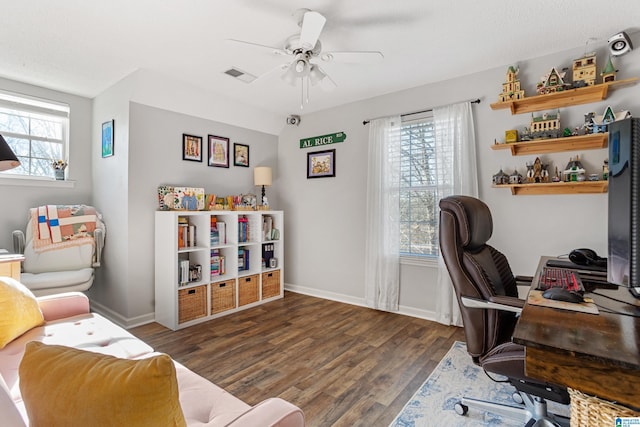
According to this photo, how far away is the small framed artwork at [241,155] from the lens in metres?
3.99

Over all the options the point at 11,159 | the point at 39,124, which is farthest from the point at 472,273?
the point at 39,124

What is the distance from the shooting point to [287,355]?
2443mm

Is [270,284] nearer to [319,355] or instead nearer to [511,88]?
[319,355]

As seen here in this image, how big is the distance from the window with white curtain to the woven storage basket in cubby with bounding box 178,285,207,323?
2.19 metres

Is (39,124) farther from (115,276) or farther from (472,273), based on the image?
(472,273)

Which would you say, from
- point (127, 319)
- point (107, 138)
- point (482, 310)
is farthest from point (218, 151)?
point (482, 310)

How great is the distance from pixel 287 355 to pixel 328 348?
0.36 metres

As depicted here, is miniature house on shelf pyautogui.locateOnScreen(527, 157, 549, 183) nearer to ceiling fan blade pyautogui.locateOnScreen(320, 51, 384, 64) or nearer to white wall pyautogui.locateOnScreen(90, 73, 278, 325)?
ceiling fan blade pyautogui.locateOnScreen(320, 51, 384, 64)

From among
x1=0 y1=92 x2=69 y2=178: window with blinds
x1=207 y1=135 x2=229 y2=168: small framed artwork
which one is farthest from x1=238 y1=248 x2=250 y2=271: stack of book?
x1=0 y1=92 x2=69 y2=178: window with blinds

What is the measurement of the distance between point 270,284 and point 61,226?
230 centimetres

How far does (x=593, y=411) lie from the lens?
771mm

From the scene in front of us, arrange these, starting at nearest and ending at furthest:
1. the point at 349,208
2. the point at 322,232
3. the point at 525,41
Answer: the point at 525,41 < the point at 349,208 < the point at 322,232

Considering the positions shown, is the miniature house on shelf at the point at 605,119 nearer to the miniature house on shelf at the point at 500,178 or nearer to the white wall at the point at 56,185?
the miniature house on shelf at the point at 500,178

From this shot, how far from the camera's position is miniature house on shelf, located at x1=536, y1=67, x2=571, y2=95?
2461mm
